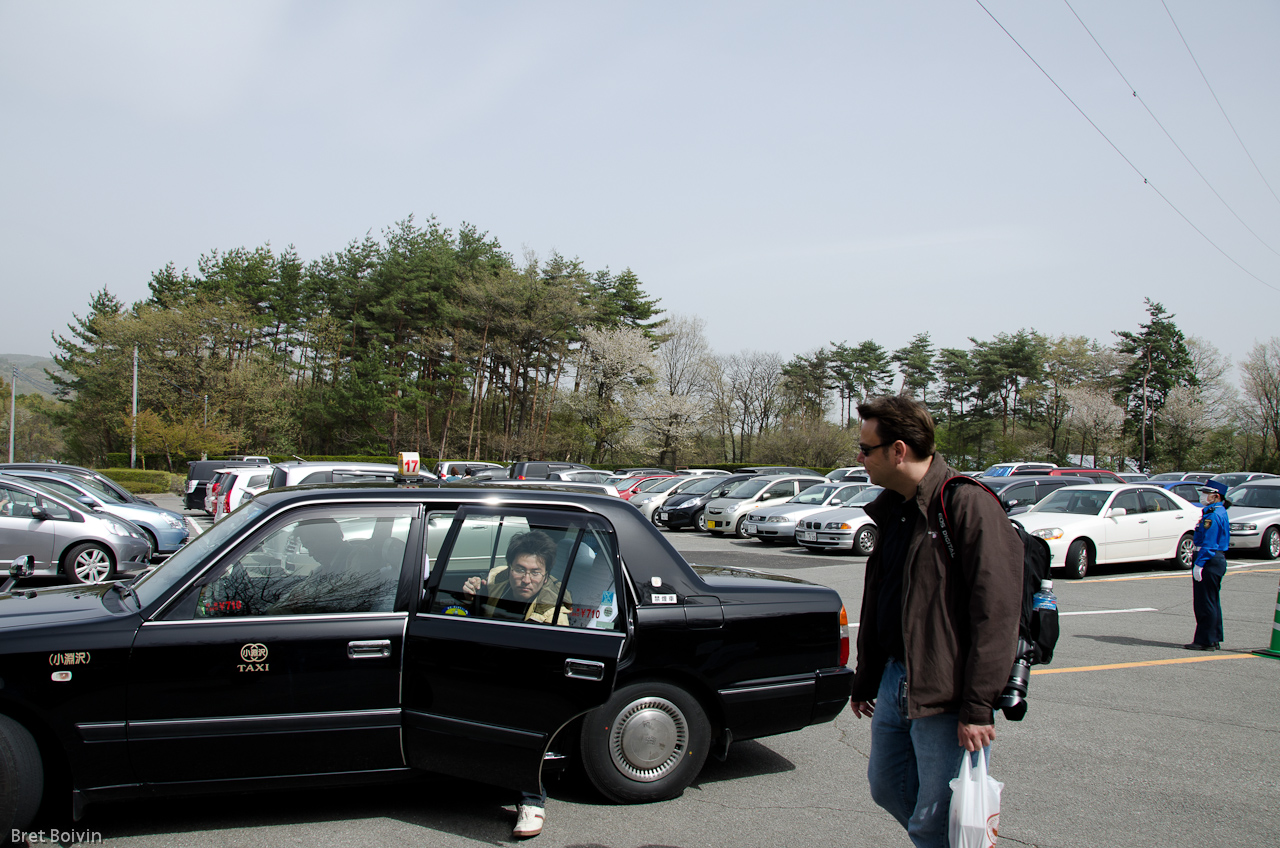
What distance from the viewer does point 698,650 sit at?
13.3 feet

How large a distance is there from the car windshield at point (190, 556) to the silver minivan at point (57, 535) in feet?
30.6

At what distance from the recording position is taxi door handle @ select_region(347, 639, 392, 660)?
3641 millimetres

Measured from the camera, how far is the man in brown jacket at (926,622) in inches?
94.3

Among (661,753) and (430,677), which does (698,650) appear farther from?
(430,677)

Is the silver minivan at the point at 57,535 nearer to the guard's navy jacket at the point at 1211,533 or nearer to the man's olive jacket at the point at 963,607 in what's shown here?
the man's olive jacket at the point at 963,607

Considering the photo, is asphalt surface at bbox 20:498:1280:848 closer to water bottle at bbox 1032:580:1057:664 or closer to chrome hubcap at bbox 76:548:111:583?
water bottle at bbox 1032:580:1057:664

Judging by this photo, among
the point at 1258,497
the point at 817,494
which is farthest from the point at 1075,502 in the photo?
the point at 1258,497

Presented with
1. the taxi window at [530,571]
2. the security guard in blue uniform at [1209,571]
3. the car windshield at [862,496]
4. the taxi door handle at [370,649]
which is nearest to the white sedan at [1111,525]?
the car windshield at [862,496]

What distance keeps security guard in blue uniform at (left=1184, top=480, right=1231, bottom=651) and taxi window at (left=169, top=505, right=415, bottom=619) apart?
8151mm

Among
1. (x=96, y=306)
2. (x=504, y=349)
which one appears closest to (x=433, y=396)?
(x=504, y=349)

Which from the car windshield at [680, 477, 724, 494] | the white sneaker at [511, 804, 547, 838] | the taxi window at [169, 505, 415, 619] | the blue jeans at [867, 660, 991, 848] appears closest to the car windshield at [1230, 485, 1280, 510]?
the car windshield at [680, 477, 724, 494]

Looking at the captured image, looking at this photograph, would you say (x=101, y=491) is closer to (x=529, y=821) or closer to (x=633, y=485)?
(x=529, y=821)

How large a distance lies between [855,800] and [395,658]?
251 cm

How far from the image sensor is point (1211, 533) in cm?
823
